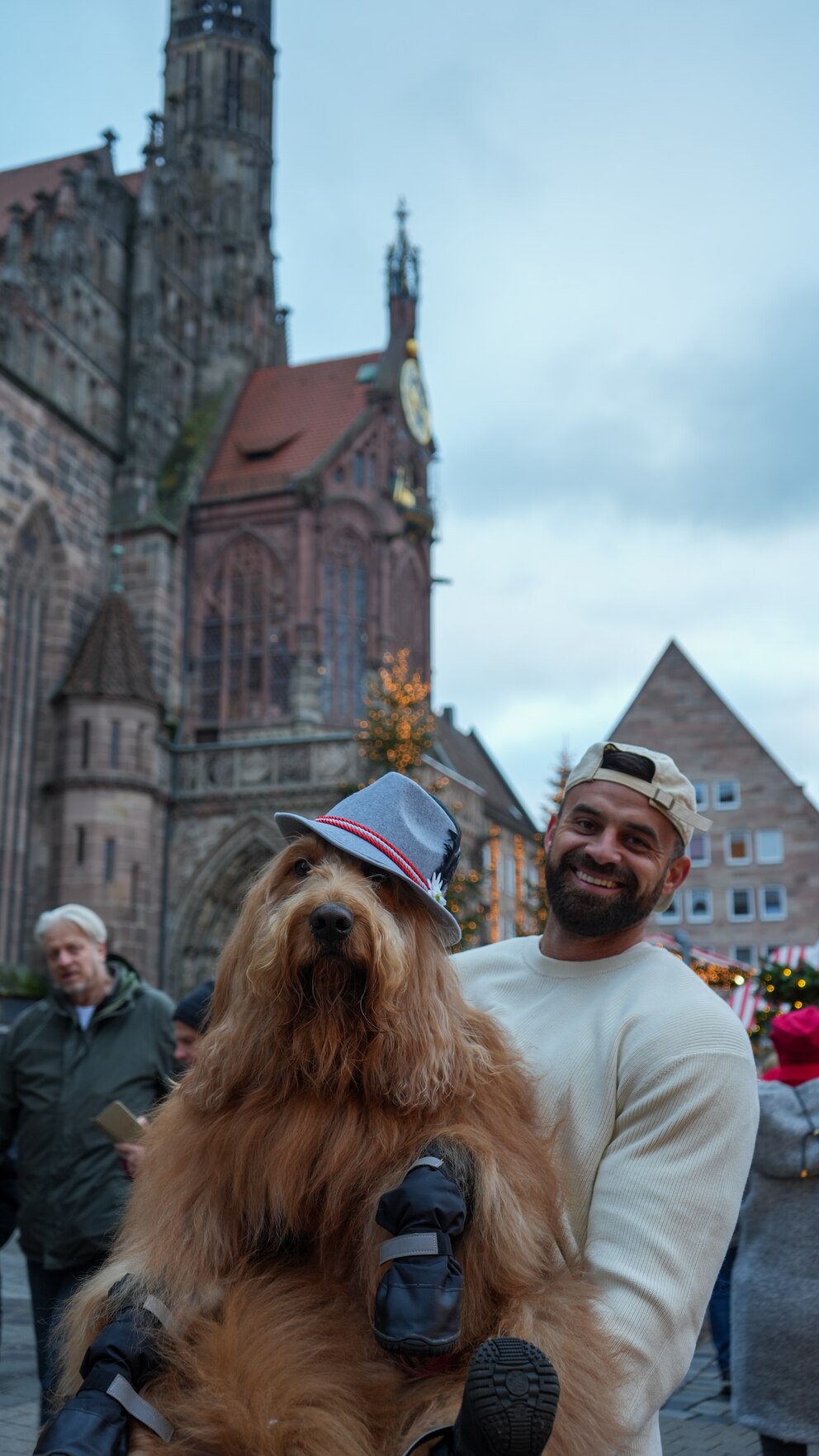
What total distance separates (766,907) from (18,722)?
16.2 metres

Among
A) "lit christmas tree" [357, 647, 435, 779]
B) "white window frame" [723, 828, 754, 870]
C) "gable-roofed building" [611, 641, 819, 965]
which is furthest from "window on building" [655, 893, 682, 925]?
"lit christmas tree" [357, 647, 435, 779]

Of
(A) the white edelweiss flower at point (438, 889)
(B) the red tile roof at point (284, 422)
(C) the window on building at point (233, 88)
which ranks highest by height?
(C) the window on building at point (233, 88)

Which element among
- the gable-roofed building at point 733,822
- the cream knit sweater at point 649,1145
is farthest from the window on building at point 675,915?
the cream knit sweater at point 649,1145

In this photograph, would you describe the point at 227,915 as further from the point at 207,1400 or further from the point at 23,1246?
the point at 207,1400

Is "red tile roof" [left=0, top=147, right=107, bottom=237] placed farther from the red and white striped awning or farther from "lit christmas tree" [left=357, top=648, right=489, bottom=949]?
the red and white striped awning

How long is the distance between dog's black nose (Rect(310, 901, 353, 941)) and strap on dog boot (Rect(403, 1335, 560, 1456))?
21.7 inches

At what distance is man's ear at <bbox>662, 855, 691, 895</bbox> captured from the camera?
2330 mm

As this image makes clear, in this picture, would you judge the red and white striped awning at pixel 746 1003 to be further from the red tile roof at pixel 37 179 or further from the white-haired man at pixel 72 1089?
the red tile roof at pixel 37 179

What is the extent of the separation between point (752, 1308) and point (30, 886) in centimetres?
2021

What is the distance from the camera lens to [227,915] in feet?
78.7

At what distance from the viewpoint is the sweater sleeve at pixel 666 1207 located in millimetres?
1748

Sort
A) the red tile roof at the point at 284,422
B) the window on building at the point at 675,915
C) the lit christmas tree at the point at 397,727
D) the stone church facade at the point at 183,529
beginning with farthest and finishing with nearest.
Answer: the window on building at the point at 675,915 < the red tile roof at the point at 284,422 < the stone church facade at the point at 183,529 < the lit christmas tree at the point at 397,727

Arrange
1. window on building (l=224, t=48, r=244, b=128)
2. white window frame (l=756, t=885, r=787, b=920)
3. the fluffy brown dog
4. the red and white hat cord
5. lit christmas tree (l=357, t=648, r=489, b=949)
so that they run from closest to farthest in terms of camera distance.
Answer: the fluffy brown dog < the red and white hat cord < lit christmas tree (l=357, t=648, r=489, b=949) < white window frame (l=756, t=885, r=787, b=920) < window on building (l=224, t=48, r=244, b=128)

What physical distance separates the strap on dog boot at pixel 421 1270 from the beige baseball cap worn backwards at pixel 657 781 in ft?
2.76
